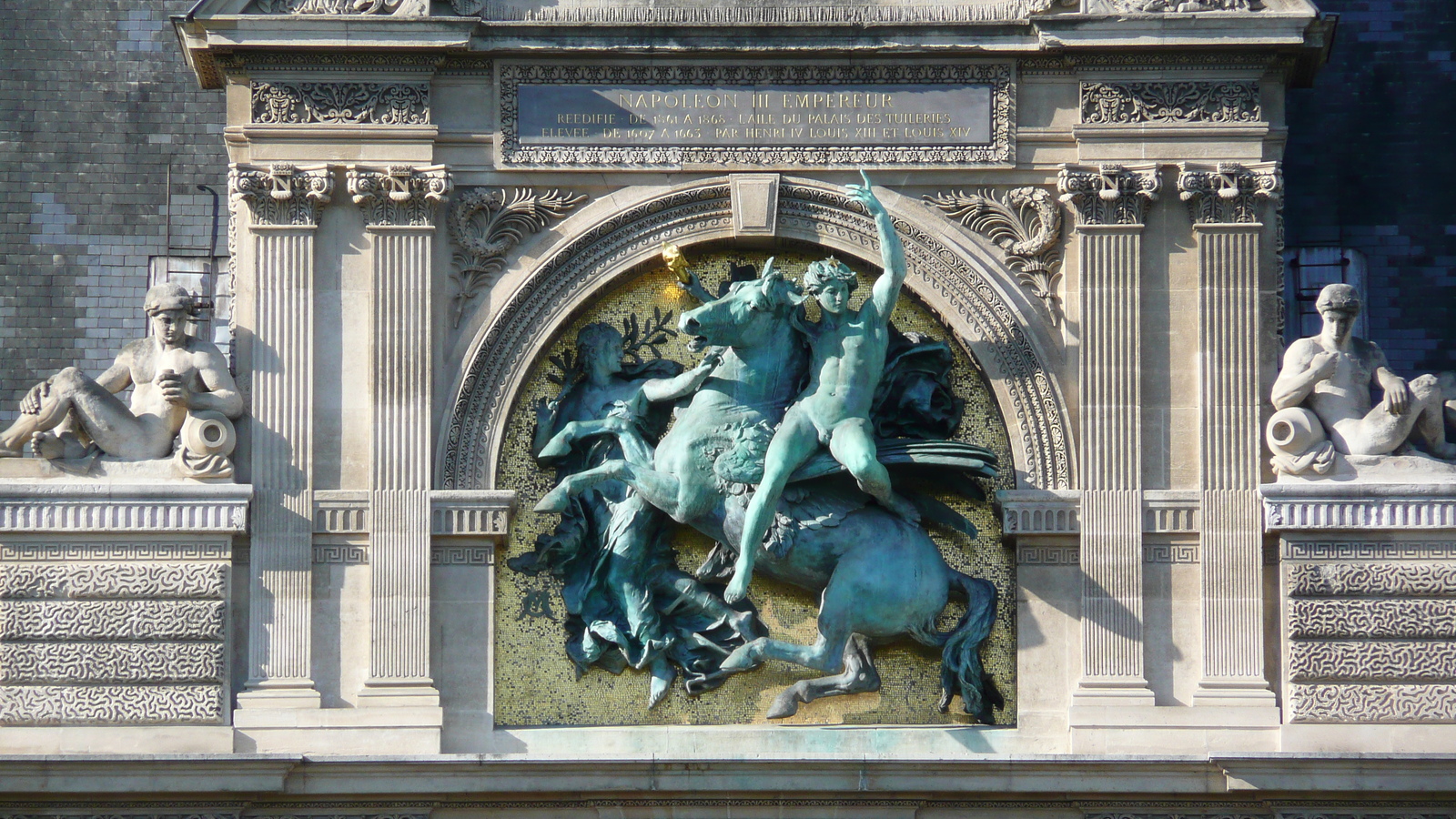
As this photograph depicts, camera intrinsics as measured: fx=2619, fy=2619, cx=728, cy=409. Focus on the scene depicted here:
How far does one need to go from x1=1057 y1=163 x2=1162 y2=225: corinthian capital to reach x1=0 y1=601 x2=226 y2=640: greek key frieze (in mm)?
7424

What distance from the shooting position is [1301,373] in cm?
1964

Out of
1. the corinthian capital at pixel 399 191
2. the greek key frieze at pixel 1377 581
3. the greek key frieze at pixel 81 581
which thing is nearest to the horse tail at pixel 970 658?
the greek key frieze at pixel 1377 581

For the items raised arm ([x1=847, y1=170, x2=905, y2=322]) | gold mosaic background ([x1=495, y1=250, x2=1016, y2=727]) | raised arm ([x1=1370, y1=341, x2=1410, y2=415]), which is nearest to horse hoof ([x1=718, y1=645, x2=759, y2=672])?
gold mosaic background ([x1=495, y1=250, x2=1016, y2=727])

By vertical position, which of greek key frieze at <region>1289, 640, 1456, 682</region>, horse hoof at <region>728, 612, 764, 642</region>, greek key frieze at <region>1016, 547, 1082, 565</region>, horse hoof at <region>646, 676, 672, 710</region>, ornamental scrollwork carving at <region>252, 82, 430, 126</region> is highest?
ornamental scrollwork carving at <region>252, 82, 430, 126</region>

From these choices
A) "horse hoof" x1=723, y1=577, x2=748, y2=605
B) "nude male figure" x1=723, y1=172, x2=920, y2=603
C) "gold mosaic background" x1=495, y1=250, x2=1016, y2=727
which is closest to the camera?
"horse hoof" x1=723, y1=577, x2=748, y2=605

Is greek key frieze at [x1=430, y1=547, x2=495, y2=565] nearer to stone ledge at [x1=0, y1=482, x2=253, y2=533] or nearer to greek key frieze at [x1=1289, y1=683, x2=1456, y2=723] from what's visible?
stone ledge at [x1=0, y1=482, x2=253, y2=533]

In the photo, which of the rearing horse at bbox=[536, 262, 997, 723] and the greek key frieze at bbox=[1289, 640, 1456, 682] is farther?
the rearing horse at bbox=[536, 262, 997, 723]

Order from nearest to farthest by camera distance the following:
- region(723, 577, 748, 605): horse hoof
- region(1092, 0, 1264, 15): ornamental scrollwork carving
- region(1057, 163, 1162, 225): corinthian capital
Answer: region(723, 577, 748, 605): horse hoof → region(1057, 163, 1162, 225): corinthian capital → region(1092, 0, 1264, 15): ornamental scrollwork carving

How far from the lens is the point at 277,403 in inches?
777

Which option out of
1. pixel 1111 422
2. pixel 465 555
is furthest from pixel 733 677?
pixel 1111 422

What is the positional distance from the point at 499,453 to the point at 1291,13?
272 inches

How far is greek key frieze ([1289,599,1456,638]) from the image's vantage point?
1925 centimetres

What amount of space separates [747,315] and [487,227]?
2186 millimetres

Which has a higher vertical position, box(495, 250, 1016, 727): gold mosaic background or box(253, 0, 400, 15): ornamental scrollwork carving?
box(253, 0, 400, 15): ornamental scrollwork carving
